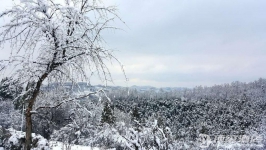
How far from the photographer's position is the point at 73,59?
105 inches

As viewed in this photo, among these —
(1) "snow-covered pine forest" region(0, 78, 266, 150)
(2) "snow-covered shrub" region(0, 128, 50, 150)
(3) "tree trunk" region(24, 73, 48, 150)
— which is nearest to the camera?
(3) "tree trunk" region(24, 73, 48, 150)

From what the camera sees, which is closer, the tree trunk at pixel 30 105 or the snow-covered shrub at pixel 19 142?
the tree trunk at pixel 30 105


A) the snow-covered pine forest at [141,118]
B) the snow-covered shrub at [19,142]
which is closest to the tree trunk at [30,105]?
the snow-covered pine forest at [141,118]

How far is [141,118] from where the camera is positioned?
27.6 feet

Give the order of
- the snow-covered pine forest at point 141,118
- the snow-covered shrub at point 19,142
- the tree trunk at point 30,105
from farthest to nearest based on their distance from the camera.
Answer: the snow-covered shrub at point 19,142 → the snow-covered pine forest at point 141,118 → the tree trunk at point 30,105

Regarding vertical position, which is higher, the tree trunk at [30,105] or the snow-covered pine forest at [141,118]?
the tree trunk at [30,105]

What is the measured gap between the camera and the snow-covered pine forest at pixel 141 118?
3.14 meters

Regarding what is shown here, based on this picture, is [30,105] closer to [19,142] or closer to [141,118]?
[19,142]

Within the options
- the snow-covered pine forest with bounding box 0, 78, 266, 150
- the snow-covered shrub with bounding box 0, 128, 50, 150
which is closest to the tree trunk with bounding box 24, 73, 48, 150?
the snow-covered pine forest with bounding box 0, 78, 266, 150

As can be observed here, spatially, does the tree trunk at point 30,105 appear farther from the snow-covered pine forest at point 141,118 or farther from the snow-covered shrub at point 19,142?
the snow-covered shrub at point 19,142

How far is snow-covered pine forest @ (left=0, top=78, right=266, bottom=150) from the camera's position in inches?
124

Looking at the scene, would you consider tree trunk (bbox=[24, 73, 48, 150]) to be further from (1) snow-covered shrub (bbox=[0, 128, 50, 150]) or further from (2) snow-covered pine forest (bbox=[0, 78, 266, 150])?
(1) snow-covered shrub (bbox=[0, 128, 50, 150])

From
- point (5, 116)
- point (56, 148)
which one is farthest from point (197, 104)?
point (56, 148)

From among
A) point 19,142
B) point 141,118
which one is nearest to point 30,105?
point 19,142
